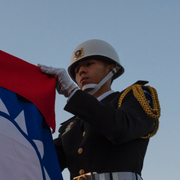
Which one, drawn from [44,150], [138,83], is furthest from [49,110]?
[138,83]

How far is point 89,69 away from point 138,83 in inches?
34.5

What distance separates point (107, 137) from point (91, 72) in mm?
1587

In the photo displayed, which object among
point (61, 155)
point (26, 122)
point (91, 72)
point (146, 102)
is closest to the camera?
point (26, 122)

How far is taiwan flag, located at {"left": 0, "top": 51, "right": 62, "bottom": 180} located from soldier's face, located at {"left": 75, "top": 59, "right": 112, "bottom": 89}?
2.39 feet

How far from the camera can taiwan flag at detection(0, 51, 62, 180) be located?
2936 millimetres

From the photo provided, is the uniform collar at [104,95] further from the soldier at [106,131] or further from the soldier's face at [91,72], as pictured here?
the soldier's face at [91,72]

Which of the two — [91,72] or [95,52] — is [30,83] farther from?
[95,52]

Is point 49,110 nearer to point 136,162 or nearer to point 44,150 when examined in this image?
point 44,150

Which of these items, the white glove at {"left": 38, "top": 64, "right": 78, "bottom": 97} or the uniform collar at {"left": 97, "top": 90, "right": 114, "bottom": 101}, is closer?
the white glove at {"left": 38, "top": 64, "right": 78, "bottom": 97}

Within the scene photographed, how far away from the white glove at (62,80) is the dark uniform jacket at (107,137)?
0.28m

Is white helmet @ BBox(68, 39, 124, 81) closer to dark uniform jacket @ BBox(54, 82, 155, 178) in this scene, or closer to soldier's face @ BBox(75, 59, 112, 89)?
soldier's face @ BBox(75, 59, 112, 89)

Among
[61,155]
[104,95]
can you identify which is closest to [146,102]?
[104,95]

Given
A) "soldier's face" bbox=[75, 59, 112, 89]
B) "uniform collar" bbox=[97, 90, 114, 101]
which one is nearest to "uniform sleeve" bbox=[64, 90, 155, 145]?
"uniform collar" bbox=[97, 90, 114, 101]

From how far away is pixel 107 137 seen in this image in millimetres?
3164
